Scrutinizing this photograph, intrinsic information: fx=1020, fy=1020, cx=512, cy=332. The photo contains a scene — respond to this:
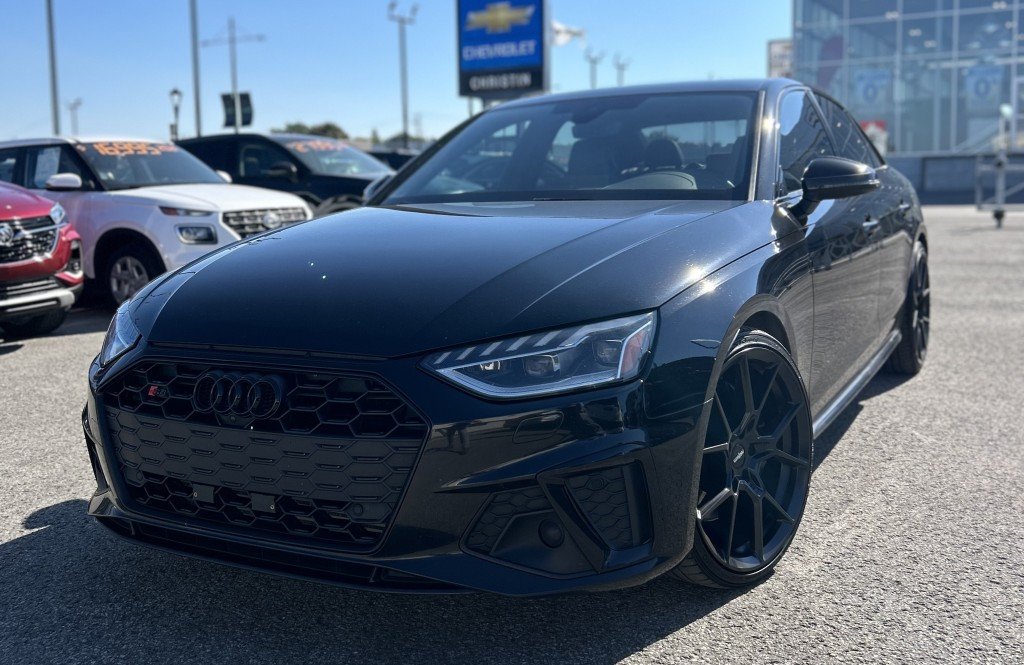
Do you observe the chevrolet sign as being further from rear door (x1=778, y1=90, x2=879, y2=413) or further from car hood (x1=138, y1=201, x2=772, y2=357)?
car hood (x1=138, y1=201, x2=772, y2=357)

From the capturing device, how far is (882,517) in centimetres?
338

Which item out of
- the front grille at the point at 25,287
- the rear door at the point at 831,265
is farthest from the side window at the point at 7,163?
the rear door at the point at 831,265

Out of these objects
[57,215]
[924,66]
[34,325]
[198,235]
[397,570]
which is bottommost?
[34,325]

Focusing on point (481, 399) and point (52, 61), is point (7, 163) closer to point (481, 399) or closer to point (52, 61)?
point (481, 399)

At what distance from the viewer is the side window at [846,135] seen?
15.1 ft

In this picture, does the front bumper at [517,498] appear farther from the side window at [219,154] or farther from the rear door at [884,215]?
the side window at [219,154]

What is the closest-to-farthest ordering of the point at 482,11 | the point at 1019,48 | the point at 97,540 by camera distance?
the point at 97,540
the point at 482,11
the point at 1019,48

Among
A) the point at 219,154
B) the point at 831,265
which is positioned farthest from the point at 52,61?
the point at 831,265

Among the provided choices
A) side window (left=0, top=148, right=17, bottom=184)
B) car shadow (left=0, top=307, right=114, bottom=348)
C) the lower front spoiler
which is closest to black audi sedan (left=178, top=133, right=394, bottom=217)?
side window (left=0, top=148, right=17, bottom=184)

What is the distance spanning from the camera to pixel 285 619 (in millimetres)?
2660

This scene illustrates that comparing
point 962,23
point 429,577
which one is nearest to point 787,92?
point 429,577

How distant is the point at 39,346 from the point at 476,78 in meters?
22.0

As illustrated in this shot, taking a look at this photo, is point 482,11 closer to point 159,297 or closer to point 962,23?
point 962,23

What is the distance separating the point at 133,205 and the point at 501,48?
2022cm
